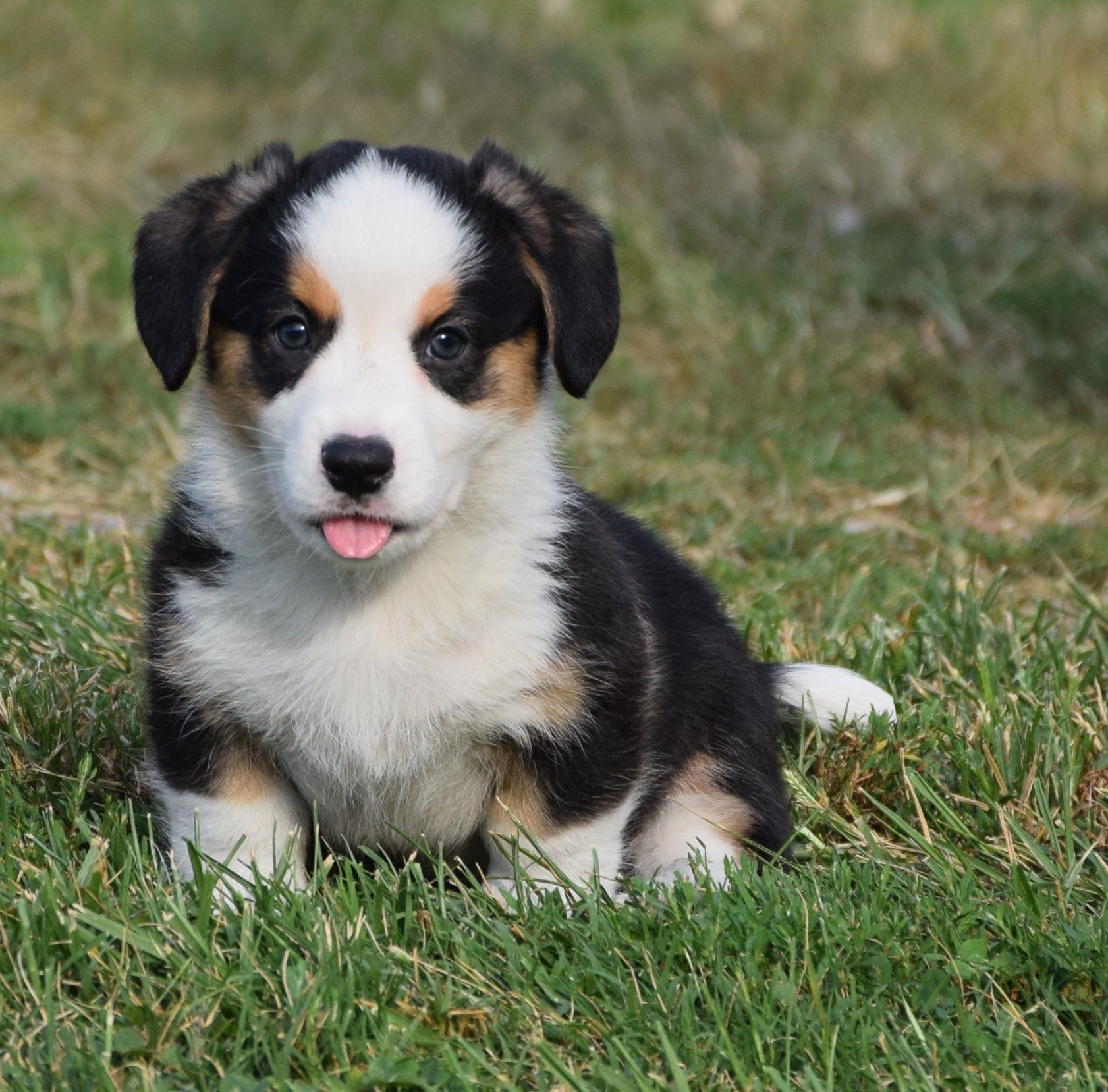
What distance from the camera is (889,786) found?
3.42 metres

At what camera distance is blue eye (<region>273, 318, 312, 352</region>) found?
9.36 feet

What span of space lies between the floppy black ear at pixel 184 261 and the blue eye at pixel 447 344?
0.42 m

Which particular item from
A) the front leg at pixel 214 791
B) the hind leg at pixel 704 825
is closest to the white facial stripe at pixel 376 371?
the front leg at pixel 214 791

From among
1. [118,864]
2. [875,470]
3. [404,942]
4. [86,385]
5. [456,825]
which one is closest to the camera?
[404,942]

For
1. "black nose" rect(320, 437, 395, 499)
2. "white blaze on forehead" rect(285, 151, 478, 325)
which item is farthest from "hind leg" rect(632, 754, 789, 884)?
"white blaze on forehead" rect(285, 151, 478, 325)

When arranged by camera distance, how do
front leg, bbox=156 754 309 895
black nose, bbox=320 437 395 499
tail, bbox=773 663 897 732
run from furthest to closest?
tail, bbox=773 663 897 732
front leg, bbox=156 754 309 895
black nose, bbox=320 437 395 499

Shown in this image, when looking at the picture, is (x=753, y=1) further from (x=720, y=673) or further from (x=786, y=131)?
(x=720, y=673)

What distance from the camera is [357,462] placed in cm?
266

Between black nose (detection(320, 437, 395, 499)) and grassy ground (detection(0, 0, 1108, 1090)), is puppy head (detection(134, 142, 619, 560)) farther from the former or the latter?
grassy ground (detection(0, 0, 1108, 1090))

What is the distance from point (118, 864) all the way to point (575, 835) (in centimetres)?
79

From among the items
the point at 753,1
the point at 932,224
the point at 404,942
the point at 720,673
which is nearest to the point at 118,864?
the point at 404,942

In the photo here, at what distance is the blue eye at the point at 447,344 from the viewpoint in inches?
113

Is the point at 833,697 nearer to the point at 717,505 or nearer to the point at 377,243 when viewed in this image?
the point at 377,243

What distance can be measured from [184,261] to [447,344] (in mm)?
500
